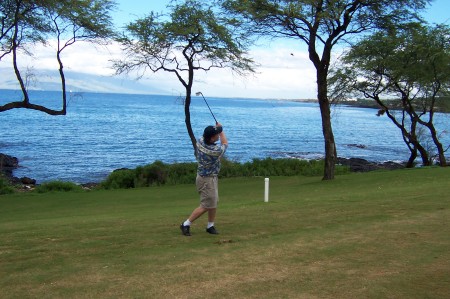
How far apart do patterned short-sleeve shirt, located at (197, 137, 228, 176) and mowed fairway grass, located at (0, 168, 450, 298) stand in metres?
1.12

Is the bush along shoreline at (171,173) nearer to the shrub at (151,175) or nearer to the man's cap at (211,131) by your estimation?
the shrub at (151,175)

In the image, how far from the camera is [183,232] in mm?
8398

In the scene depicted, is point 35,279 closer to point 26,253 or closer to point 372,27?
point 26,253

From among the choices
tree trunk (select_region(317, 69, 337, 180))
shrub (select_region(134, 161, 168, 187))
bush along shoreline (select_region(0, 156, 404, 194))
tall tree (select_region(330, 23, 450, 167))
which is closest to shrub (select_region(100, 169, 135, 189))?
bush along shoreline (select_region(0, 156, 404, 194))

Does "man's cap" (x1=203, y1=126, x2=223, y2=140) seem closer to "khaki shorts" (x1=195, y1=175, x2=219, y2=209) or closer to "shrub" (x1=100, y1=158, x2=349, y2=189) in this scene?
"khaki shorts" (x1=195, y1=175, x2=219, y2=209)

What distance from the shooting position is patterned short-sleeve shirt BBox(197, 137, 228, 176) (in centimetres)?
790

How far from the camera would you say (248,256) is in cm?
682

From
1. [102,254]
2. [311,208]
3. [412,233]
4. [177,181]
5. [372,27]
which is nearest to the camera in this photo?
[102,254]

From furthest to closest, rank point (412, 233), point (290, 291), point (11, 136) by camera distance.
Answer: point (11, 136) → point (412, 233) → point (290, 291)

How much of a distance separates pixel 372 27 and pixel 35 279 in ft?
68.7

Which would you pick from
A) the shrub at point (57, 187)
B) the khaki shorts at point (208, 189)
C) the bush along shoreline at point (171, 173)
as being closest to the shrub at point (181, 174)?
the bush along shoreline at point (171, 173)

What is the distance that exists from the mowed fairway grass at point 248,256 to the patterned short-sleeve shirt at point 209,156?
1.12 m

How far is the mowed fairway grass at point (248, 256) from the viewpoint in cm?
548

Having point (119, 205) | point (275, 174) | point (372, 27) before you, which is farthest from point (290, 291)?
point (275, 174)
